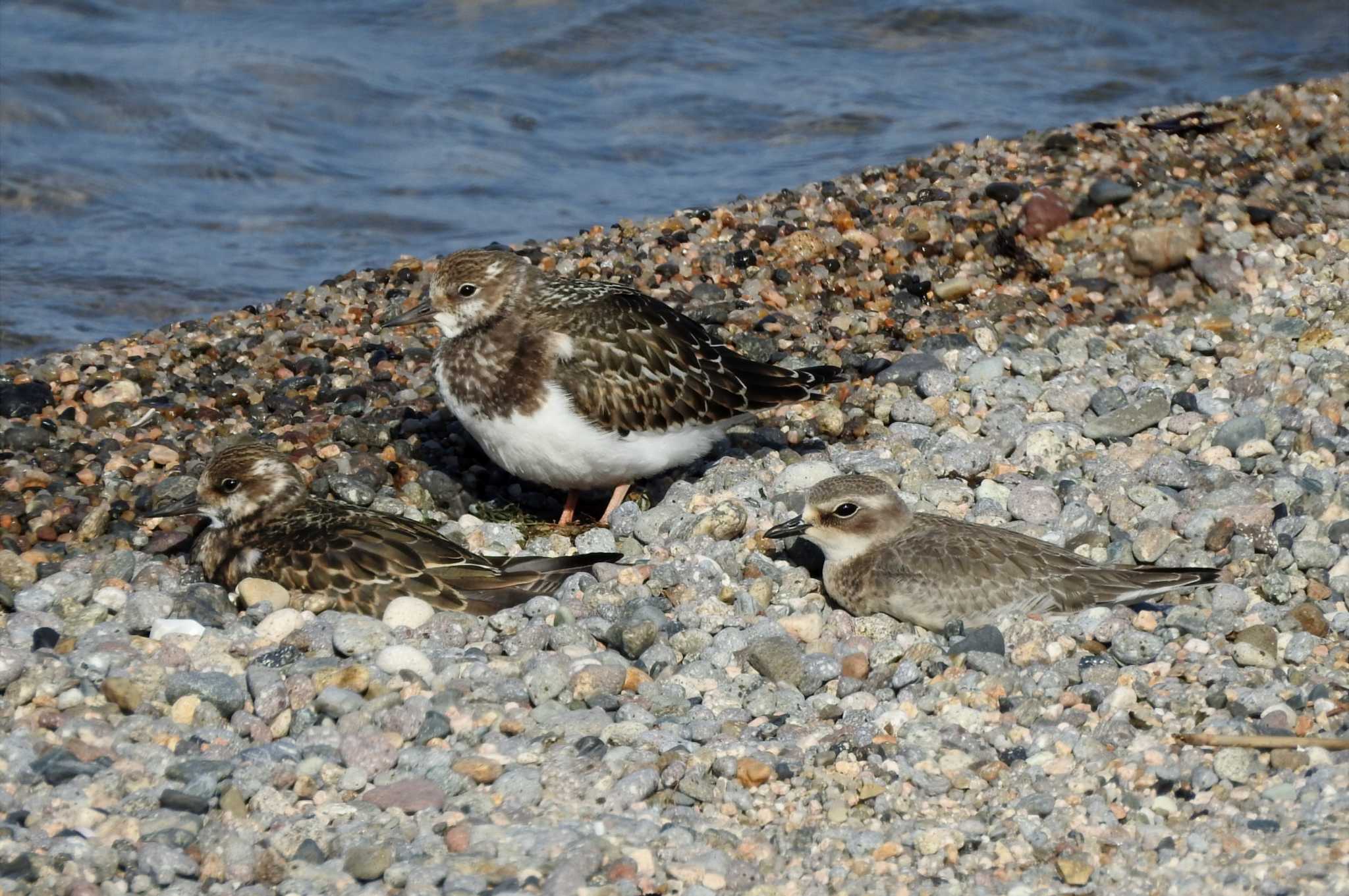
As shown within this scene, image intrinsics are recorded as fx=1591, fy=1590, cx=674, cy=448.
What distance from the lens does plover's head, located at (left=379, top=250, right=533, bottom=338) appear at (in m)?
7.03

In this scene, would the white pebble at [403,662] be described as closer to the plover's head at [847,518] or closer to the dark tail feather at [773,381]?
the plover's head at [847,518]

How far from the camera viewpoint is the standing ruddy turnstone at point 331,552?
19.7 feet

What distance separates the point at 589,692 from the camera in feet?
17.4

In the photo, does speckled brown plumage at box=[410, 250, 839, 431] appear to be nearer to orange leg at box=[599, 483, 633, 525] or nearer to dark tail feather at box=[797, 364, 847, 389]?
dark tail feather at box=[797, 364, 847, 389]

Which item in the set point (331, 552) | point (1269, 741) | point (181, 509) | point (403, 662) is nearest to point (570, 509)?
point (331, 552)

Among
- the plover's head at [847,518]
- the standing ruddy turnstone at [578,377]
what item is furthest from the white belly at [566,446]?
the plover's head at [847,518]

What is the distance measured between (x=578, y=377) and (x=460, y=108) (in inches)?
363

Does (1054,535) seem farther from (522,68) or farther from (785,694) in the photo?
(522,68)

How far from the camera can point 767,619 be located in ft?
19.4

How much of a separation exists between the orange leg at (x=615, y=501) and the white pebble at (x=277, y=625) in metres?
1.72

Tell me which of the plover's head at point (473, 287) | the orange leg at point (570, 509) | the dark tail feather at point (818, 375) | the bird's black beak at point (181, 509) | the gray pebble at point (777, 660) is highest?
the plover's head at point (473, 287)

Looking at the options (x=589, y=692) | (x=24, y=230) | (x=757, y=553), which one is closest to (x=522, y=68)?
(x=24, y=230)

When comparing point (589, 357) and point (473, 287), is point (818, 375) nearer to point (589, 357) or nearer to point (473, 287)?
point (589, 357)

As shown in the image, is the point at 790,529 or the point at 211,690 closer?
the point at 211,690
